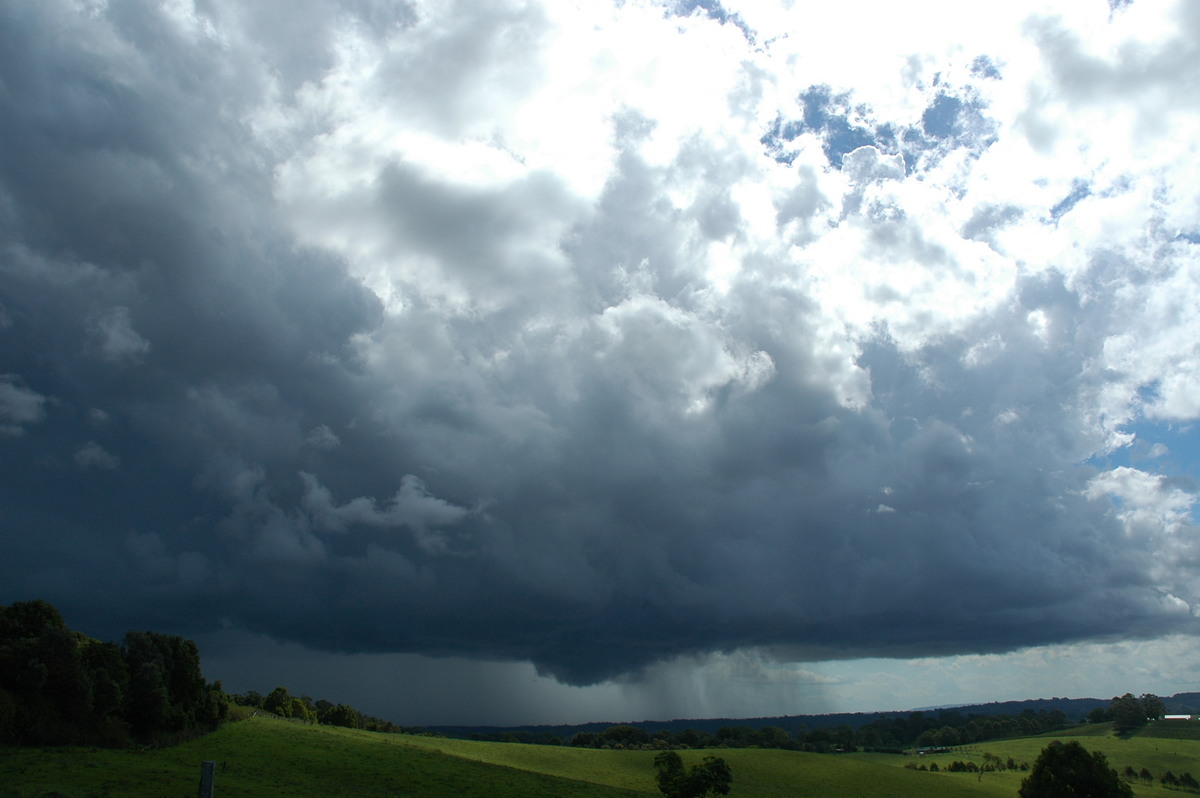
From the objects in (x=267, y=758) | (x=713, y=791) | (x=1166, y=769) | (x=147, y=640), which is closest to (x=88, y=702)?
(x=147, y=640)

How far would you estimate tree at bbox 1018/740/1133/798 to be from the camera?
119812 mm

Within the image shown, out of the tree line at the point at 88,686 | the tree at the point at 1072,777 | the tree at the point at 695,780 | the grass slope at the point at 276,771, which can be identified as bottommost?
the tree at the point at 1072,777

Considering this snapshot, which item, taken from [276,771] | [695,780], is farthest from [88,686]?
[695,780]

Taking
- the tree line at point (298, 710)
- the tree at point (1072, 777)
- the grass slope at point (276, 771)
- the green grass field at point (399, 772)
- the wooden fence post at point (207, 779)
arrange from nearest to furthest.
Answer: the wooden fence post at point (207, 779), the grass slope at point (276, 771), the green grass field at point (399, 772), the tree at point (1072, 777), the tree line at point (298, 710)

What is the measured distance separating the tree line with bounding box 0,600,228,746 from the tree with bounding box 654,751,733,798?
6242 centimetres

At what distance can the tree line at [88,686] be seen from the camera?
6881 cm

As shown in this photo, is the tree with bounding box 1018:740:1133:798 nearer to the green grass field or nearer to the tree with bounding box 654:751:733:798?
the green grass field

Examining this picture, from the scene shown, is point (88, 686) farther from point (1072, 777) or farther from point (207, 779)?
point (1072, 777)

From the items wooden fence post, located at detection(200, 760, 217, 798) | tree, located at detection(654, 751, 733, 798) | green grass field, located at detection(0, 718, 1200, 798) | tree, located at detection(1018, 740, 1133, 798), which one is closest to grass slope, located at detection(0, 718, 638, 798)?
green grass field, located at detection(0, 718, 1200, 798)

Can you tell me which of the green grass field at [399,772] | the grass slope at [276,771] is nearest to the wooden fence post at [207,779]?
the green grass field at [399,772]

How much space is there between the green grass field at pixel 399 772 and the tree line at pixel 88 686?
3682 millimetres

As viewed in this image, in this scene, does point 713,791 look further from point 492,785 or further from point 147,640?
point 147,640

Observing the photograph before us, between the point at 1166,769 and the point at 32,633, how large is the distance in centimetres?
24853

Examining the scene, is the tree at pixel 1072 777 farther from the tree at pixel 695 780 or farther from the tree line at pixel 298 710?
the tree line at pixel 298 710
